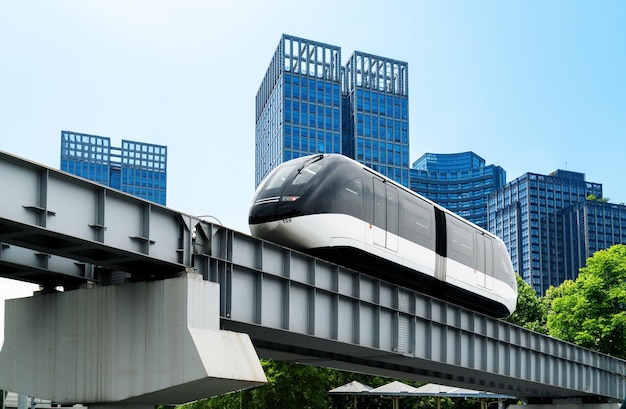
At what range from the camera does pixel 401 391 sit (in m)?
→ 63.0

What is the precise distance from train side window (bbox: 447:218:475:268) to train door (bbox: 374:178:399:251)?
426 centimetres

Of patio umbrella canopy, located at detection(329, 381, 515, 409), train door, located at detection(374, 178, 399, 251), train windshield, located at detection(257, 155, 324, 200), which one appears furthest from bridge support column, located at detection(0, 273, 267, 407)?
patio umbrella canopy, located at detection(329, 381, 515, 409)

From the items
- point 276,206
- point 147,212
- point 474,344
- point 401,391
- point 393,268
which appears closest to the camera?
point 147,212

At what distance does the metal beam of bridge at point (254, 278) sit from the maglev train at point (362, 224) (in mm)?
624

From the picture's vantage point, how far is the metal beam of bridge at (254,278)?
15.8 meters

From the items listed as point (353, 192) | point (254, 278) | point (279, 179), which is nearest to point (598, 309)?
point (353, 192)

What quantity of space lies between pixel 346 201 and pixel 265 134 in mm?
175140

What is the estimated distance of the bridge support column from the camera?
17.5 meters

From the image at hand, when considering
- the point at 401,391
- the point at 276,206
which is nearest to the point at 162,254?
the point at 276,206

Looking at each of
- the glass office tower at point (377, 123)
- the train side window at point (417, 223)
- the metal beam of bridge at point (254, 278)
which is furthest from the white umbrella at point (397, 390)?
the glass office tower at point (377, 123)

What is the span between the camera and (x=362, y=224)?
24.4 m

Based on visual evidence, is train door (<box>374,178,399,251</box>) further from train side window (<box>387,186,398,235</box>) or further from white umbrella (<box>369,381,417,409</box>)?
white umbrella (<box>369,381,417,409</box>)

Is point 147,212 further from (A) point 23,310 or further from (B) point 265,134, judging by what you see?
(B) point 265,134

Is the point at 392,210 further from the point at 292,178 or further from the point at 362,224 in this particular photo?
the point at 292,178
